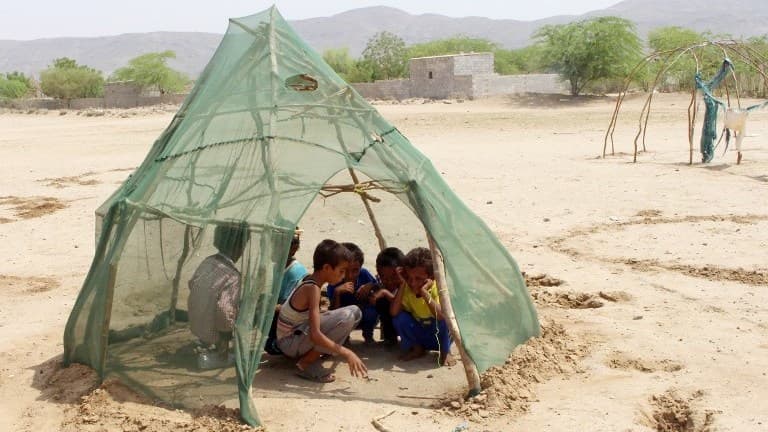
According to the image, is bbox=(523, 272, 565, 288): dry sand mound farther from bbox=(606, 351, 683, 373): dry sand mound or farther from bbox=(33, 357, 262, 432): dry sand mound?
bbox=(33, 357, 262, 432): dry sand mound

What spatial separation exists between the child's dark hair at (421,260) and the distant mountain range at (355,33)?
143 metres

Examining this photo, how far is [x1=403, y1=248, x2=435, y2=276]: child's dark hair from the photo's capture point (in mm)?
5055

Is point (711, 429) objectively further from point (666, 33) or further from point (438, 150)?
point (666, 33)

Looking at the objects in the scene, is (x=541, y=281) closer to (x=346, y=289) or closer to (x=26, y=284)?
(x=346, y=289)

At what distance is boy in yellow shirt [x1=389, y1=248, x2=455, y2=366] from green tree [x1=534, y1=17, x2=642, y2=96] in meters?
26.5

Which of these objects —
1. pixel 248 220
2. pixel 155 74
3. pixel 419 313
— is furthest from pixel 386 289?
pixel 155 74

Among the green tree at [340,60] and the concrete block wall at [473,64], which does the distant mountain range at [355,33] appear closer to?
the green tree at [340,60]

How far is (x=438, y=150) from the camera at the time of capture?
1642cm

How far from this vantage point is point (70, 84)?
159 ft

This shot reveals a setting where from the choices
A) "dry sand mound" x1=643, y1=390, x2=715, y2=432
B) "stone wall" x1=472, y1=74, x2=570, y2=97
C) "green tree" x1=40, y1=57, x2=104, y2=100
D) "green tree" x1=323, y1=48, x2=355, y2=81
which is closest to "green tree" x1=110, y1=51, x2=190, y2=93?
"green tree" x1=40, y1=57, x2=104, y2=100

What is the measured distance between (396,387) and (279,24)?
7.75 ft

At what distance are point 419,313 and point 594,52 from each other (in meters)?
26.9

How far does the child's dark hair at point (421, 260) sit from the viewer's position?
5055 millimetres

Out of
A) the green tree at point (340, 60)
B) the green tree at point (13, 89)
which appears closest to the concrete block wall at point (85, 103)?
the green tree at point (13, 89)
